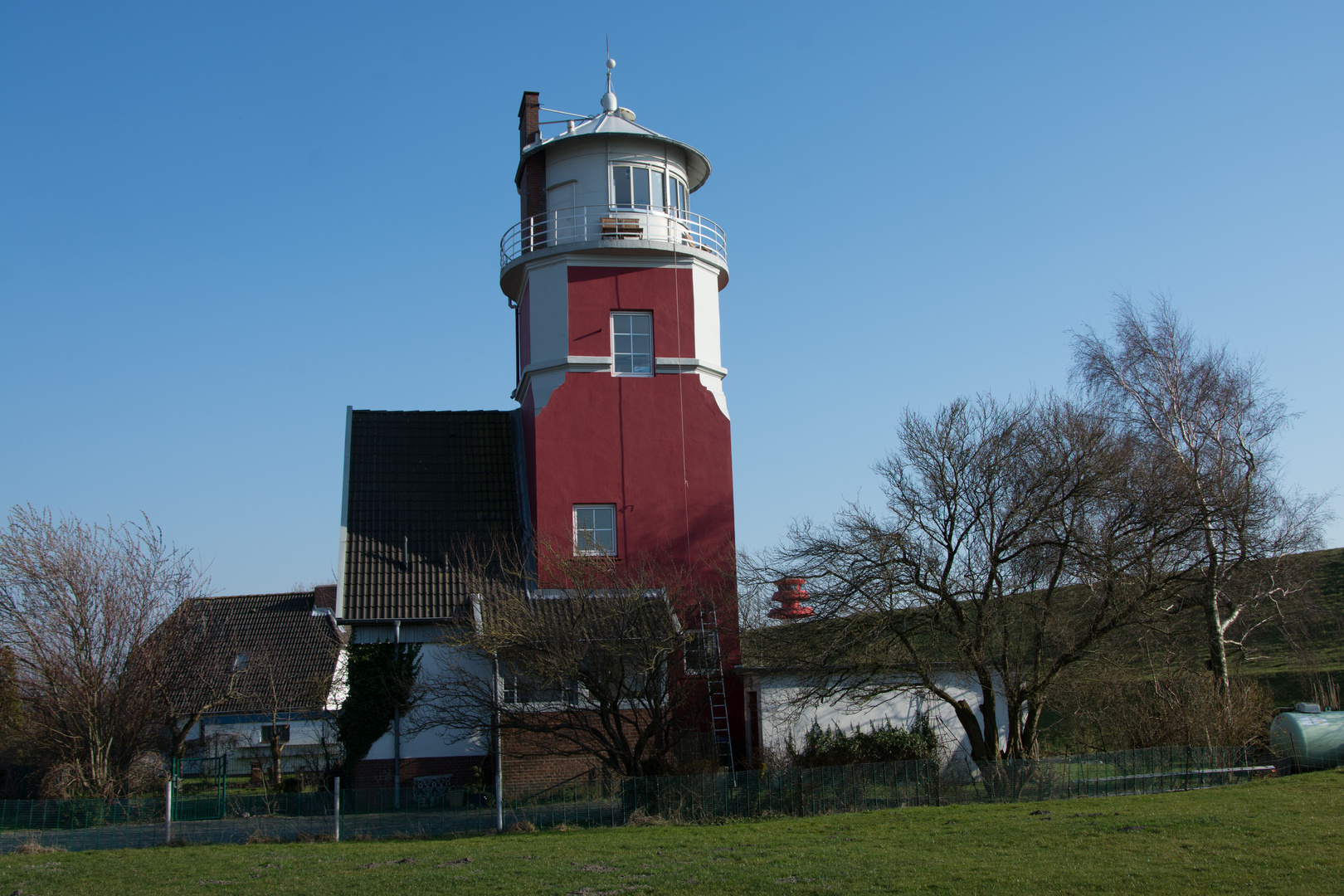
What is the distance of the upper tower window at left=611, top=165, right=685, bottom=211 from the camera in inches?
878

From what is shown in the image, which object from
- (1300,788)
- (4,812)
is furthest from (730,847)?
(4,812)

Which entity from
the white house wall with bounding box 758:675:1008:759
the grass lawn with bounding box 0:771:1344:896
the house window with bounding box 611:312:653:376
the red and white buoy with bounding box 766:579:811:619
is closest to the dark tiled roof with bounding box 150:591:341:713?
the grass lawn with bounding box 0:771:1344:896

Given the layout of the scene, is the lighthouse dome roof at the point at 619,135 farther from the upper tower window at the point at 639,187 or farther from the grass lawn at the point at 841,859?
the grass lawn at the point at 841,859

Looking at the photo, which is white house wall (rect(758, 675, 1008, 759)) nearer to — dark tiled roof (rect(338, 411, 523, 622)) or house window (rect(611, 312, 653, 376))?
dark tiled roof (rect(338, 411, 523, 622))

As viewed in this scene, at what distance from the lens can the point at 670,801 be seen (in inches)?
619

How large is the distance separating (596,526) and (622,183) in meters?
7.46

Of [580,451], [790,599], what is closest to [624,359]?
[580,451]

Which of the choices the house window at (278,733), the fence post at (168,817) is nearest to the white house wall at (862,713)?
the fence post at (168,817)

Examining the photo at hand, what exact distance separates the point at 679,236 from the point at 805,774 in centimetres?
1173

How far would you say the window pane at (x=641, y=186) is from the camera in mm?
22345

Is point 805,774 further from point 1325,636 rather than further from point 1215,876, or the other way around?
point 1325,636

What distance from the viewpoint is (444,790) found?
19.2 m

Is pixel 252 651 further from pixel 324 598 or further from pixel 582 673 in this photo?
pixel 582 673

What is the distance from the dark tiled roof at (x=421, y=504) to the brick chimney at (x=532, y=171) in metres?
4.73
